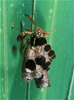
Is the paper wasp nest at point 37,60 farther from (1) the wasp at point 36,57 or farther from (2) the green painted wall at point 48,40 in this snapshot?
(2) the green painted wall at point 48,40

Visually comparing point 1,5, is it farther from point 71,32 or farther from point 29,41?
point 71,32

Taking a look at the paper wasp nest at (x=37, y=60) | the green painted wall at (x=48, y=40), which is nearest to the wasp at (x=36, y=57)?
the paper wasp nest at (x=37, y=60)

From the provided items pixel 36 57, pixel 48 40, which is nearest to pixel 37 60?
pixel 36 57

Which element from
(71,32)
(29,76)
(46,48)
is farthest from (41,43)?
(71,32)

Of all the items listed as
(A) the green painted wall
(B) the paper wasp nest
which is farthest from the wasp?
(A) the green painted wall

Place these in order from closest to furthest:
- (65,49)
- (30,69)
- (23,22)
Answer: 1. (30,69)
2. (23,22)
3. (65,49)

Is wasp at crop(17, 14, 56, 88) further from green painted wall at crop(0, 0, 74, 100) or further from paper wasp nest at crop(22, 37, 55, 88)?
green painted wall at crop(0, 0, 74, 100)

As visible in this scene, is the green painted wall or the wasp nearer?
the wasp
